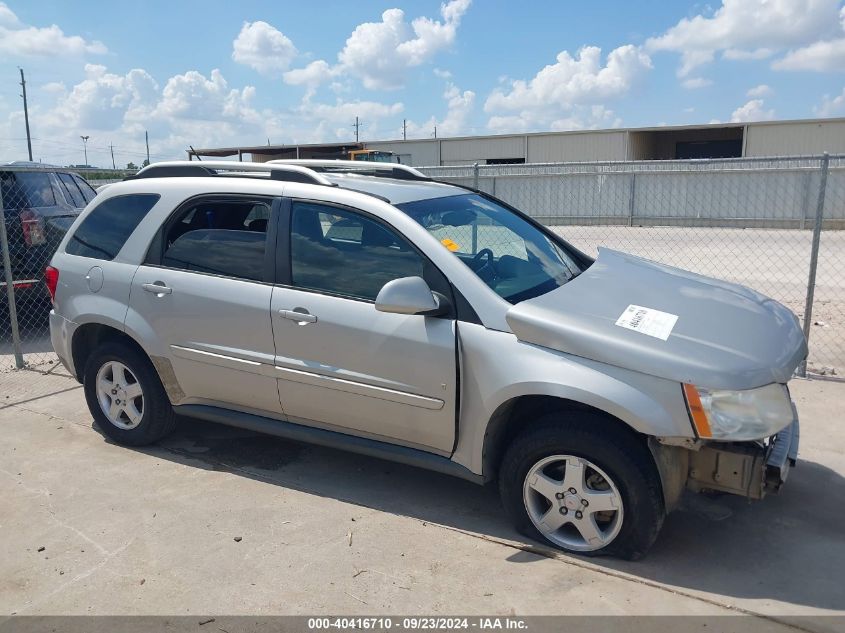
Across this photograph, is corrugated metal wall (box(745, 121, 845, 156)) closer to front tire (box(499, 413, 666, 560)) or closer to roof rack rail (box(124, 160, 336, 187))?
roof rack rail (box(124, 160, 336, 187))

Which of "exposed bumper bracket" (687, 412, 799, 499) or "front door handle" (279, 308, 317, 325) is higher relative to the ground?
"front door handle" (279, 308, 317, 325)

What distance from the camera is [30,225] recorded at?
776cm

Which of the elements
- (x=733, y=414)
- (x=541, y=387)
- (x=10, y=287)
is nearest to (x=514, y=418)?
(x=541, y=387)

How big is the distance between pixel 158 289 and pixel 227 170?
37.0 inches

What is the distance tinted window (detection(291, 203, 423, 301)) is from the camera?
3.80 metres

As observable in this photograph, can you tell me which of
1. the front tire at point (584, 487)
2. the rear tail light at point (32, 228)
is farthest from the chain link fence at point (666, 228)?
the front tire at point (584, 487)

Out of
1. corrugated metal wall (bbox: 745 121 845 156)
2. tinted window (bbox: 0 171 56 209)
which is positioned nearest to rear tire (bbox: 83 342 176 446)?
tinted window (bbox: 0 171 56 209)

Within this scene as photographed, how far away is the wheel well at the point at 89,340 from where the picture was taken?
4.76m

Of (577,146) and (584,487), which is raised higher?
(577,146)

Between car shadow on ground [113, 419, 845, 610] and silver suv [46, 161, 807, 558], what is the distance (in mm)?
256

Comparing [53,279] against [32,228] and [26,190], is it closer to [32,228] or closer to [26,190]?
[32,228]

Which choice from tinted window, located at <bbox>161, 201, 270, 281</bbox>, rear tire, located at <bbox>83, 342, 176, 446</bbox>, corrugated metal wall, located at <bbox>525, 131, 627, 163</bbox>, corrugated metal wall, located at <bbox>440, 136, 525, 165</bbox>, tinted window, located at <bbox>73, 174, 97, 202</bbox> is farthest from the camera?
corrugated metal wall, located at <bbox>440, 136, 525, 165</bbox>

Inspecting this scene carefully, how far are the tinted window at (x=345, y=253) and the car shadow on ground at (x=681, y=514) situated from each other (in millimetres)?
1260

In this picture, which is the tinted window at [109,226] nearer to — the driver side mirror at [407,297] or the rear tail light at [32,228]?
the driver side mirror at [407,297]
